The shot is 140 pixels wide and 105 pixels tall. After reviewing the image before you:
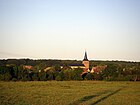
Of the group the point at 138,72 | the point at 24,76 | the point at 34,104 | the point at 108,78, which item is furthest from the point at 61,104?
the point at 138,72

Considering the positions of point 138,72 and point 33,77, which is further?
point 138,72

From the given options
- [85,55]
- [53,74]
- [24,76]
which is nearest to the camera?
[24,76]

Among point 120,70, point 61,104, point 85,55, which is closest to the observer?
point 61,104

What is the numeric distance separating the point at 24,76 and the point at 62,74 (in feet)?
36.7

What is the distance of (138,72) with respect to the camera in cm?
8338

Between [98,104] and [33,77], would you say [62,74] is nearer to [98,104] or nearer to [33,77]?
[33,77]

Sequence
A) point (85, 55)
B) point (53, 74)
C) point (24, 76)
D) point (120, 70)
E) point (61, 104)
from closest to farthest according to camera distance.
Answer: point (61, 104)
point (24, 76)
point (53, 74)
point (120, 70)
point (85, 55)

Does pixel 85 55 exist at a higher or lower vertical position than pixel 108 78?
higher

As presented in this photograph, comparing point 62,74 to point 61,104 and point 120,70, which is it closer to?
point 120,70

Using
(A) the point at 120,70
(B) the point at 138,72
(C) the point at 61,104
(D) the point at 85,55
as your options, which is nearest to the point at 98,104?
(C) the point at 61,104

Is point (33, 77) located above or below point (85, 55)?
below

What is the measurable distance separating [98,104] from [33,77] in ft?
162

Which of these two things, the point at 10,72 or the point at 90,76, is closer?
the point at 10,72

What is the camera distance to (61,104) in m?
21.1
